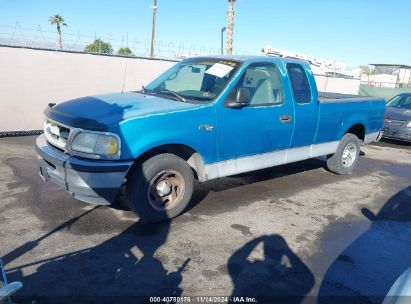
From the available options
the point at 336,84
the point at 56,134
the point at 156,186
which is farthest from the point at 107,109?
the point at 336,84

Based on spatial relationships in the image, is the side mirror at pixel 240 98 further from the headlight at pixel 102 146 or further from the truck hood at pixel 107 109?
the headlight at pixel 102 146

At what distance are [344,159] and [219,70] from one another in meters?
→ 3.48

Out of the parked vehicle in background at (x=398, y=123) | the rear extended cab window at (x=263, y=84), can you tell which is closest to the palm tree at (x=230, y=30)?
the parked vehicle in background at (x=398, y=123)

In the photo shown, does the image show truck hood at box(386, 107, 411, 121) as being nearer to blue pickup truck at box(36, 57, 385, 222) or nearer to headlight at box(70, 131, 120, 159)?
blue pickup truck at box(36, 57, 385, 222)

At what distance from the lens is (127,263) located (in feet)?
12.0

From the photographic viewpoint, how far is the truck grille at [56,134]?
14.2 feet

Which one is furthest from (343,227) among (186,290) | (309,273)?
(186,290)

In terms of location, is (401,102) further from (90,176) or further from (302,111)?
(90,176)

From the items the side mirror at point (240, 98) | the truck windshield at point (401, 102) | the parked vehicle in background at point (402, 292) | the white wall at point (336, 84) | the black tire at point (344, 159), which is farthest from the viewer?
the white wall at point (336, 84)

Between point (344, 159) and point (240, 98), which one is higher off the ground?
point (240, 98)

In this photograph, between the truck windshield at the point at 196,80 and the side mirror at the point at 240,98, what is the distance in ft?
0.71

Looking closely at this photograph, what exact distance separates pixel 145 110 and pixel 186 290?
2012 millimetres

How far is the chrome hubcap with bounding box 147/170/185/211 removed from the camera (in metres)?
4.50

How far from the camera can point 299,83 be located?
232 inches
